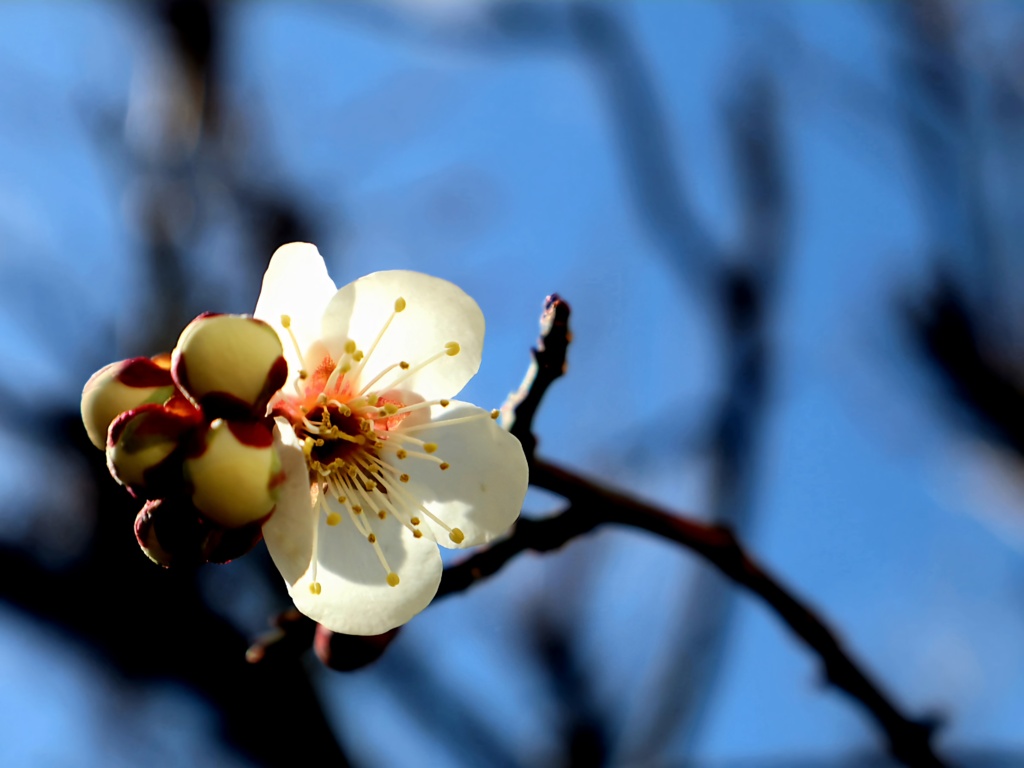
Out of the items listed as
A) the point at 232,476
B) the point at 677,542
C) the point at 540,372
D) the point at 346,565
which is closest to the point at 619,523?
the point at 677,542

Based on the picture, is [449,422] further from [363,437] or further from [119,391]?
[119,391]

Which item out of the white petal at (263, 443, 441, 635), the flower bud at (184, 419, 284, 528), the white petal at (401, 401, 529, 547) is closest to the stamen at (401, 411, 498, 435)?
the white petal at (401, 401, 529, 547)

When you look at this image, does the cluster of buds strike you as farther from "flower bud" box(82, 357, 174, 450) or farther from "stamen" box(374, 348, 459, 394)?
"stamen" box(374, 348, 459, 394)

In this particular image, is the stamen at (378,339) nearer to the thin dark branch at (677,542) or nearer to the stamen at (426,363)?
the stamen at (426,363)

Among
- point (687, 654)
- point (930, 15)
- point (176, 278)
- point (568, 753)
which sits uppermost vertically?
point (930, 15)

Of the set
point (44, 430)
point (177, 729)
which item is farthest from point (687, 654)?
point (44, 430)

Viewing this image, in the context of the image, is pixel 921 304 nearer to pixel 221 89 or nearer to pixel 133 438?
pixel 221 89

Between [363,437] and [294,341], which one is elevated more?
[294,341]
